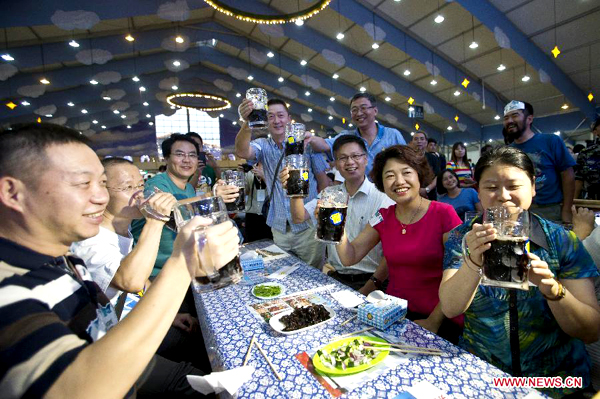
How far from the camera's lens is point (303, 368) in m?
1.08

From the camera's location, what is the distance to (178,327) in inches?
82.7

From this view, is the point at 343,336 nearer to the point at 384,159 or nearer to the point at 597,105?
the point at 384,159

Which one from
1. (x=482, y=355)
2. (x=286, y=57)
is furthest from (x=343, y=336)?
(x=286, y=57)

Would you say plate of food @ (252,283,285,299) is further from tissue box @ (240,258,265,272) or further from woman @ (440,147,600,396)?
woman @ (440,147,600,396)

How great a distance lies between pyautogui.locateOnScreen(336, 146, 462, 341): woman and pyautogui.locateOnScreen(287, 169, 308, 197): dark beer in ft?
1.41

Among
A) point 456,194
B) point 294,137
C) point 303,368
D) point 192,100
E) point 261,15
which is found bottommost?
point 303,368

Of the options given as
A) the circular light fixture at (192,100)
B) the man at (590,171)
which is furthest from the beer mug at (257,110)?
the circular light fixture at (192,100)

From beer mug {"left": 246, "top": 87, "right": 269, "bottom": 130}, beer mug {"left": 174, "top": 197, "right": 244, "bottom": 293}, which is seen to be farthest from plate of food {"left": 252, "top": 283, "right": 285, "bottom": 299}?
beer mug {"left": 246, "top": 87, "right": 269, "bottom": 130}

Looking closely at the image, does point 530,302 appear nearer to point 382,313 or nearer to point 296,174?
point 382,313

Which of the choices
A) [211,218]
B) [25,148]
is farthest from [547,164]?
[25,148]

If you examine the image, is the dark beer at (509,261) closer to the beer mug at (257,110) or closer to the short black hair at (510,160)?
the short black hair at (510,160)

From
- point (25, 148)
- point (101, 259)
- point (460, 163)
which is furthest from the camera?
point (460, 163)

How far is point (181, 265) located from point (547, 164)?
3795 mm

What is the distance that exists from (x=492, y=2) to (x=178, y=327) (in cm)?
941
